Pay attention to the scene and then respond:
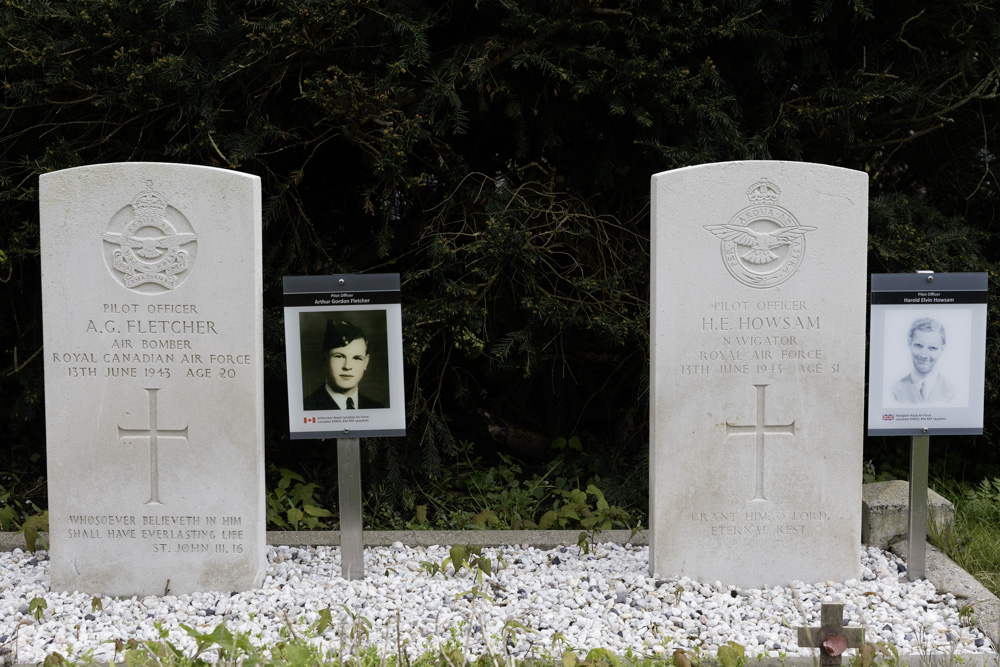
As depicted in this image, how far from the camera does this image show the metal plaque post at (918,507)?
363 centimetres

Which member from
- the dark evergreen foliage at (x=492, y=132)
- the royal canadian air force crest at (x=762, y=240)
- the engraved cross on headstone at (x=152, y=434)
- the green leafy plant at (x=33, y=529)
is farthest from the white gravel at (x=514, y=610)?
the royal canadian air force crest at (x=762, y=240)

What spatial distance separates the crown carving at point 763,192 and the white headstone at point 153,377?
Answer: 2014 mm

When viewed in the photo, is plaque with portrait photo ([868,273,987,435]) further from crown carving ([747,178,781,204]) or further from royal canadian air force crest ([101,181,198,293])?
royal canadian air force crest ([101,181,198,293])

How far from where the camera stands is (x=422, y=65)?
421cm

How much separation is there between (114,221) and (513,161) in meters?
2.01

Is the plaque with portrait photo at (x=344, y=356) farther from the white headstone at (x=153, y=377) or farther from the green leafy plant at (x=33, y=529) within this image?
the green leafy plant at (x=33, y=529)

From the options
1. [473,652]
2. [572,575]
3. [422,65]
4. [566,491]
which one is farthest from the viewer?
[566,491]

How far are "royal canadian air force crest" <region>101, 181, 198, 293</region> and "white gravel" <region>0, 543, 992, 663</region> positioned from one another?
1320mm

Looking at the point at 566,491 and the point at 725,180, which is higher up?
the point at 725,180

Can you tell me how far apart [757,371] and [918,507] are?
91 centimetres

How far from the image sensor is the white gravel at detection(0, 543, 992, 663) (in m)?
3.05

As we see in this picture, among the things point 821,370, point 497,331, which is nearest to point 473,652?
point 821,370

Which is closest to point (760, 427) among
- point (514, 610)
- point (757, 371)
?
point (757, 371)

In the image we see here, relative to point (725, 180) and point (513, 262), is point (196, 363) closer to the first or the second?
point (513, 262)
